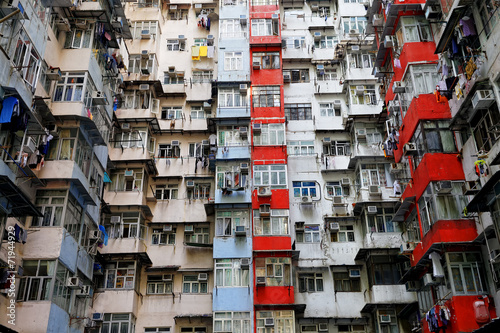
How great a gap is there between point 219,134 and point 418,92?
32.8 feet

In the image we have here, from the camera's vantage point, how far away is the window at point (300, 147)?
27.0 meters

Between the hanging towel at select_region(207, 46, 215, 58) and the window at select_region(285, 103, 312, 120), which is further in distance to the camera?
the hanging towel at select_region(207, 46, 215, 58)

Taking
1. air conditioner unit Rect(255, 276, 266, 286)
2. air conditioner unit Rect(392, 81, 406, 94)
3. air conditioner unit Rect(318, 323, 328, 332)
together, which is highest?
air conditioner unit Rect(392, 81, 406, 94)

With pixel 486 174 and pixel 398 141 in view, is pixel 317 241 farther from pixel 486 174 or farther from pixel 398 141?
pixel 486 174

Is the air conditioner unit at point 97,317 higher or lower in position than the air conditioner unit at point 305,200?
lower

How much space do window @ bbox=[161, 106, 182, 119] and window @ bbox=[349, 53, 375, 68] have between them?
32.1 ft

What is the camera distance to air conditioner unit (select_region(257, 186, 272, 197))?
24.0 meters

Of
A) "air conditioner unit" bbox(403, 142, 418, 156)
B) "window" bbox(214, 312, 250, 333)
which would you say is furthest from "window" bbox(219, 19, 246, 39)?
"window" bbox(214, 312, 250, 333)

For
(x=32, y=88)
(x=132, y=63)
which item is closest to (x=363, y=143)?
(x=132, y=63)

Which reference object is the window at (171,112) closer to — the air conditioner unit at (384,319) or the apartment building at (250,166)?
the apartment building at (250,166)

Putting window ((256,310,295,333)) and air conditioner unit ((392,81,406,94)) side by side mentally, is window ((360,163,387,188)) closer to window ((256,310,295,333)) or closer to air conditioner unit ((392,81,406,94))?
air conditioner unit ((392,81,406,94))

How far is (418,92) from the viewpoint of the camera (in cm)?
2031

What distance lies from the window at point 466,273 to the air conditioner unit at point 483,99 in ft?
16.5

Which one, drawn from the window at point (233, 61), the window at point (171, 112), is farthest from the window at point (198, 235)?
the window at point (233, 61)
